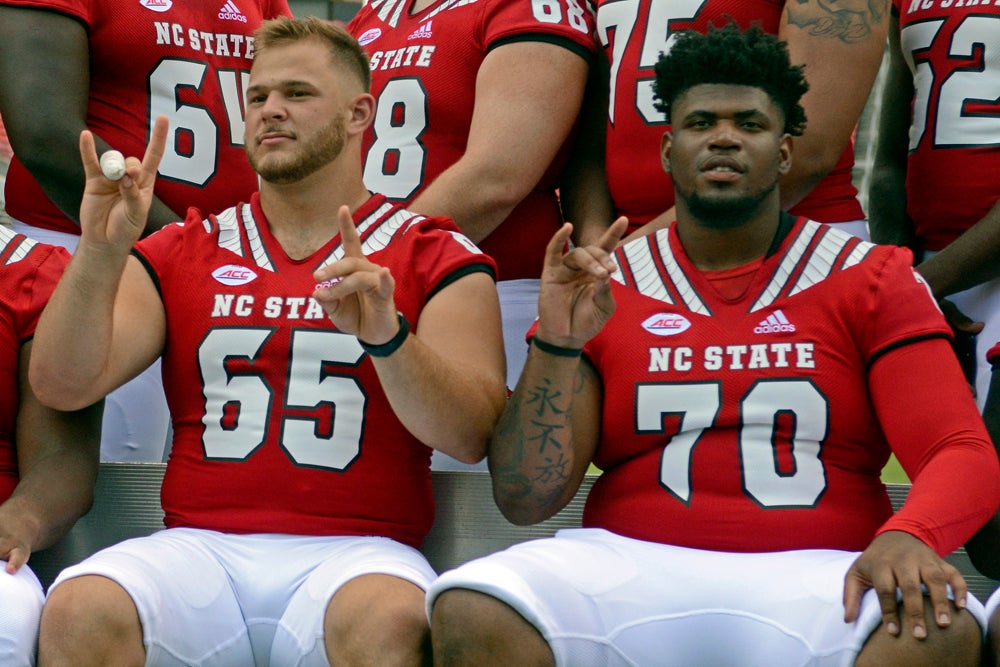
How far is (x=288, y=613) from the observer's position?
7.73 ft

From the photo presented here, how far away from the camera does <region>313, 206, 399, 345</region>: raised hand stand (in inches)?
88.0

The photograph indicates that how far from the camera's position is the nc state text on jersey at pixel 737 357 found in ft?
8.14

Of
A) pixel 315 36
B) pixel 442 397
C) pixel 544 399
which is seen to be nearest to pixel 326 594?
pixel 442 397

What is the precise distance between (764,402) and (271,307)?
93 cm

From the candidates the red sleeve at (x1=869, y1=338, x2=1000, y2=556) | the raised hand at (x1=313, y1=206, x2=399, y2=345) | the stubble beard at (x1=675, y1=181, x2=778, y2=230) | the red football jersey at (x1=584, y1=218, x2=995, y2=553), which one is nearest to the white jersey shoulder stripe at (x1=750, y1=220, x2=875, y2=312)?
the red football jersey at (x1=584, y1=218, x2=995, y2=553)

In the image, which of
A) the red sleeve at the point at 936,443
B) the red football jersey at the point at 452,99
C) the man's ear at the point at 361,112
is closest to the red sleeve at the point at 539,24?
the red football jersey at the point at 452,99

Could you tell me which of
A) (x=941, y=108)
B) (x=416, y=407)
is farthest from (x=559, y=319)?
(x=941, y=108)

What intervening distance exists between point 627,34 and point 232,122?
3.15 feet

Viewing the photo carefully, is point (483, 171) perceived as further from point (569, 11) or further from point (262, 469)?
point (262, 469)

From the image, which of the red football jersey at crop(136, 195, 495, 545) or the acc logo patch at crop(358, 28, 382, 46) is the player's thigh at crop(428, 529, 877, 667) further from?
the acc logo patch at crop(358, 28, 382, 46)

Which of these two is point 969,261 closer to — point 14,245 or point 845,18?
point 845,18

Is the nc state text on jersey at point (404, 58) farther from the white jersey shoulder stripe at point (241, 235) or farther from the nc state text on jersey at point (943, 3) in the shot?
the nc state text on jersey at point (943, 3)

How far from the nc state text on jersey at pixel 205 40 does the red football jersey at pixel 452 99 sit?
0.39 metres

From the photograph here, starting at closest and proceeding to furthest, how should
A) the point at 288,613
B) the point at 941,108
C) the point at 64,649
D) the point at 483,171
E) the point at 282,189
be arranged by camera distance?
the point at 64,649 < the point at 288,613 < the point at 282,189 < the point at 483,171 < the point at 941,108
